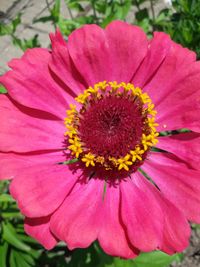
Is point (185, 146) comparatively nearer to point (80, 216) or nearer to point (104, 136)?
point (104, 136)

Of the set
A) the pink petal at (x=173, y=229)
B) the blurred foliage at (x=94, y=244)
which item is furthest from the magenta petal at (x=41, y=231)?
the blurred foliage at (x=94, y=244)

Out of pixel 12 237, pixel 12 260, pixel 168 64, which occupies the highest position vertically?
pixel 168 64

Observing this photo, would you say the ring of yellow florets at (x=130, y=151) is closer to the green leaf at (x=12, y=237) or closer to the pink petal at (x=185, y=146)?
the pink petal at (x=185, y=146)

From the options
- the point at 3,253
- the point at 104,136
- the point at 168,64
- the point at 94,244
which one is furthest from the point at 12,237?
the point at 168,64

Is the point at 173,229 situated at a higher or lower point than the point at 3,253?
higher

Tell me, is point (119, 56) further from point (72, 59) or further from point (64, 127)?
point (64, 127)

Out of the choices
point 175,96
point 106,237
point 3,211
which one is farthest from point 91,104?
point 3,211

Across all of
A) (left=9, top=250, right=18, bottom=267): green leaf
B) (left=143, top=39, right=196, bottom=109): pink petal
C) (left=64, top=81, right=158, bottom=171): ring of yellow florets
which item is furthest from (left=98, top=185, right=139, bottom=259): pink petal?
(left=9, top=250, right=18, bottom=267): green leaf
